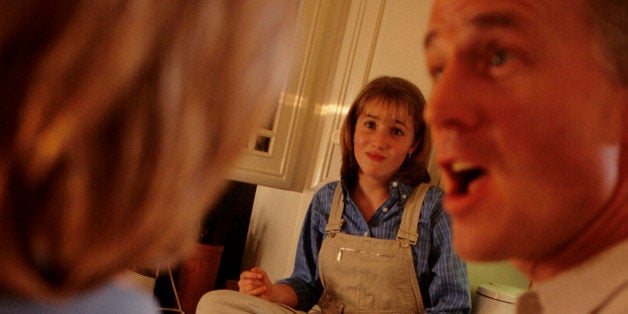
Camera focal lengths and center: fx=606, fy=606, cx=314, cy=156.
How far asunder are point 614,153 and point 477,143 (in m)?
0.07

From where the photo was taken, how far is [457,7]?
13.4 inches

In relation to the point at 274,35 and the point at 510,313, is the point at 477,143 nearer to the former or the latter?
the point at 274,35

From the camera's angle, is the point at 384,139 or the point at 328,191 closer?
the point at 384,139

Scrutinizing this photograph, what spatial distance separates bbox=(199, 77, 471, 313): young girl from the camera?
129 centimetres

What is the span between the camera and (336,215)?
143cm

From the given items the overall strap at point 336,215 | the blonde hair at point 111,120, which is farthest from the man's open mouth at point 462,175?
the overall strap at point 336,215

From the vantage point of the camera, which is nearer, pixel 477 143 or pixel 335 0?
pixel 477 143

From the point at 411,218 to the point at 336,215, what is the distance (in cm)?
20

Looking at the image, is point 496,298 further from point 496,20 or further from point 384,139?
point 496,20

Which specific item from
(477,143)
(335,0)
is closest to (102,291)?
(477,143)

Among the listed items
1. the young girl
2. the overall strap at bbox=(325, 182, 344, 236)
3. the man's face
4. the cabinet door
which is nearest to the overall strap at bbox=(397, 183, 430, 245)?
the young girl

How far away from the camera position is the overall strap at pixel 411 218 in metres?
1.31

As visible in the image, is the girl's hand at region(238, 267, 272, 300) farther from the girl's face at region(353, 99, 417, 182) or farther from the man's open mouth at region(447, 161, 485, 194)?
the man's open mouth at region(447, 161, 485, 194)

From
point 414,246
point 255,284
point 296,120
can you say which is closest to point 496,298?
point 414,246
